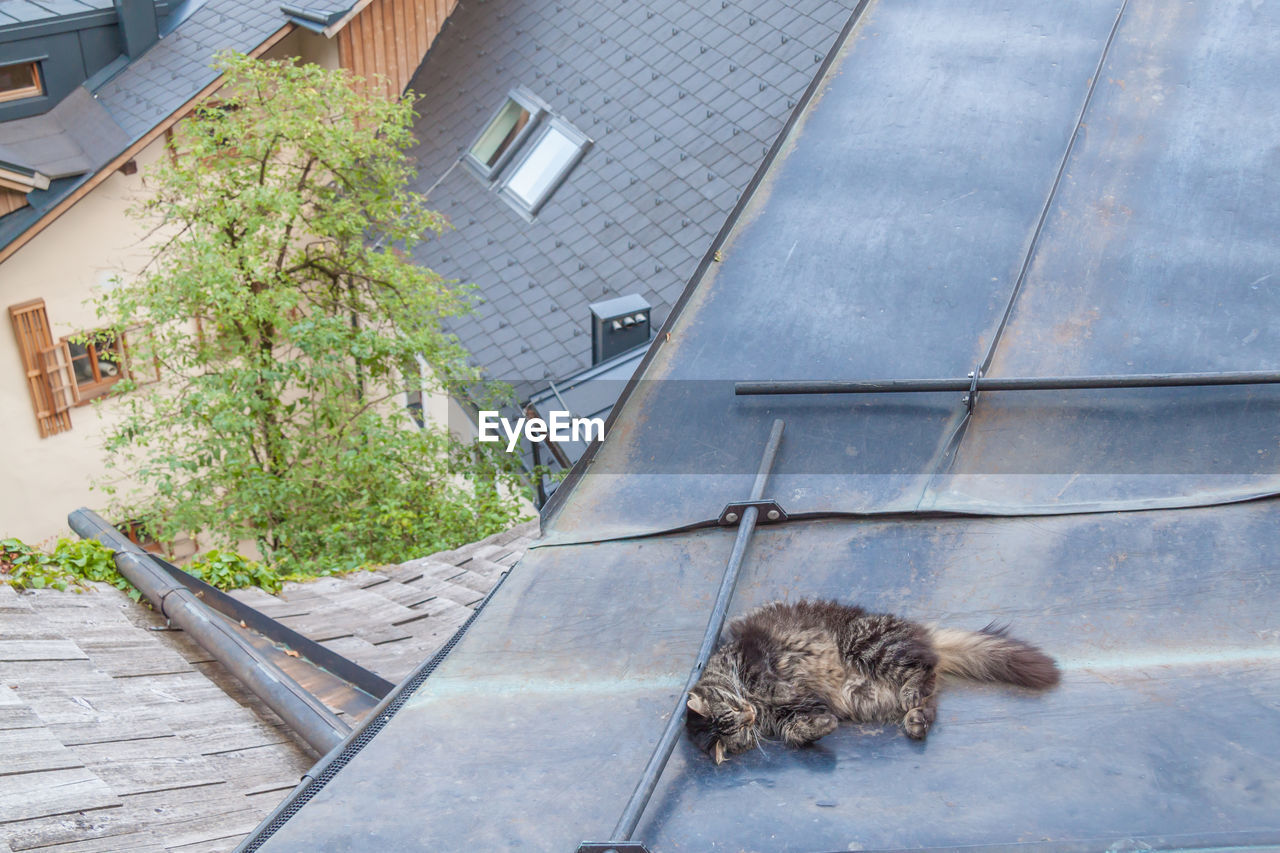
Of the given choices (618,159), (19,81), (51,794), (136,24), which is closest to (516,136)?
(618,159)

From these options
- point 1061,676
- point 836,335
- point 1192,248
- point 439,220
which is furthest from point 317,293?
point 1061,676

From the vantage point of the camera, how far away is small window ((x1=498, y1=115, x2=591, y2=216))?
38.5 feet

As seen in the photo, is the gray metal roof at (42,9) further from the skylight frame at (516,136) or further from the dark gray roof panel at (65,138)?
the skylight frame at (516,136)

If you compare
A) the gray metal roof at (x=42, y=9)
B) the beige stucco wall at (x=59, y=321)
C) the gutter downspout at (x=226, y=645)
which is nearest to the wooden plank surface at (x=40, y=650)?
the gutter downspout at (x=226, y=645)

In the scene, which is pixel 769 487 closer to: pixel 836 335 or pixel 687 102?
pixel 836 335

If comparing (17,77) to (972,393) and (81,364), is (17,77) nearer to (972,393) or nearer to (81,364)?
(81,364)

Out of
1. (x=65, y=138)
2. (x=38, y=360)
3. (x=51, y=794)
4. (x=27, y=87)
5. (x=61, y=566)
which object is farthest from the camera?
(x=27, y=87)

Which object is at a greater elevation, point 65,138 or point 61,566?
point 65,138

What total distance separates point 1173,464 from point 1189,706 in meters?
1.04

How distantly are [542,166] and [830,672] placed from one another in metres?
9.95

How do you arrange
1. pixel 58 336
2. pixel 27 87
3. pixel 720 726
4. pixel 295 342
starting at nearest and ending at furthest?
pixel 720 726 < pixel 295 342 < pixel 58 336 < pixel 27 87

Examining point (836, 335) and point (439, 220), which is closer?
point (836, 335)

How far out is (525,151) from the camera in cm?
1234

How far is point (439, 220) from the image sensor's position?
10516 mm
